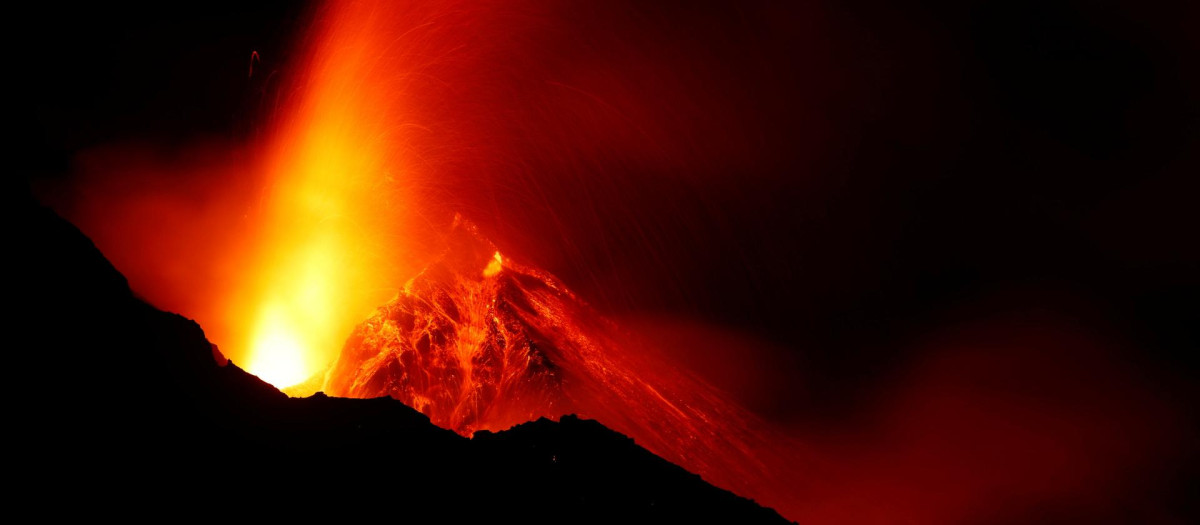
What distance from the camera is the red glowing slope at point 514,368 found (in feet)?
67.9

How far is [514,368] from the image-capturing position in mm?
23031

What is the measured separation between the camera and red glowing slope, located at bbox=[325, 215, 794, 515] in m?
20.7

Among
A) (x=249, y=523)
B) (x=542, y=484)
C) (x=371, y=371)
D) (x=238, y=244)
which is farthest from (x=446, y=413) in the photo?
(x=249, y=523)

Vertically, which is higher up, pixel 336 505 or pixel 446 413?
pixel 446 413

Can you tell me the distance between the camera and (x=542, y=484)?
724 cm

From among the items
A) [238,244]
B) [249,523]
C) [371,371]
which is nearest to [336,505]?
[249,523]

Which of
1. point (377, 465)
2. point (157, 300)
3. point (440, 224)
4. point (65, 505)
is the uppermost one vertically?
point (440, 224)

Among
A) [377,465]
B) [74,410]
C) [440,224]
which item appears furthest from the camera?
[440,224]

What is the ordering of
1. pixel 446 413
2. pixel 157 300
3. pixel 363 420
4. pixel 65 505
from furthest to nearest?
pixel 446 413, pixel 157 300, pixel 363 420, pixel 65 505

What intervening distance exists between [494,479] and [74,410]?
3.14 m

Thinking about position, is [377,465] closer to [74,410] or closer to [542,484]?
[542,484]

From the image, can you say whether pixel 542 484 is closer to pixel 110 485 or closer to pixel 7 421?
pixel 110 485

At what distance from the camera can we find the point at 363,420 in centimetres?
699

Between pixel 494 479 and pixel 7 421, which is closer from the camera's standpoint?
pixel 7 421
